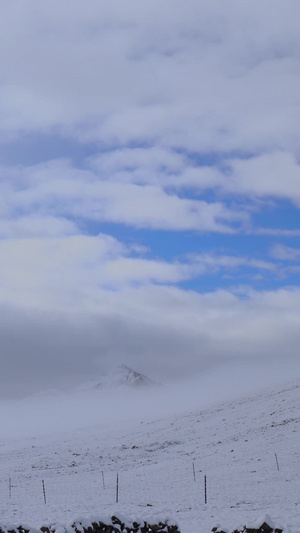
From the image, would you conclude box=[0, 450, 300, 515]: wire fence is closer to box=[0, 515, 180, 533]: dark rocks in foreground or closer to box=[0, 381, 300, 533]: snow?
box=[0, 381, 300, 533]: snow

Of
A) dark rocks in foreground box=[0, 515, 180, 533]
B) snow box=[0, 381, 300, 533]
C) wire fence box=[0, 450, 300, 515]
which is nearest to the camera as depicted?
dark rocks in foreground box=[0, 515, 180, 533]

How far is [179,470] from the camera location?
43.4 meters

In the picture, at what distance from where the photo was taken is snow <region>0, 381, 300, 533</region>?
85.5 feet

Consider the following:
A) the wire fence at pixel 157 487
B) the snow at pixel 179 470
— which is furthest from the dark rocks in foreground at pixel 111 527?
the wire fence at pixel 157 487

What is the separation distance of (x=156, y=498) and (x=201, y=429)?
1454 inches

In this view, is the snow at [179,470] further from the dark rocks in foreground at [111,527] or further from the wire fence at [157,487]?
the dark rocks in foreground at [111,527]

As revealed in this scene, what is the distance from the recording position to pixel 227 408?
79.6 metres

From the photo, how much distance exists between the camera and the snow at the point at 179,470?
2607 cm

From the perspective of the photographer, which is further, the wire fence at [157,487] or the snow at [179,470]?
the wire fence at [157,487]

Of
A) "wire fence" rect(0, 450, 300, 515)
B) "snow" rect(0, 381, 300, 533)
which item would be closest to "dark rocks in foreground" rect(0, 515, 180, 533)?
"snow" rect(0, 381, 300, 533)

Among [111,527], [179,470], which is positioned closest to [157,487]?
[179,470]

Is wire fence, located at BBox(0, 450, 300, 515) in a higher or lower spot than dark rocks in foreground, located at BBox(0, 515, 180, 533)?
lower

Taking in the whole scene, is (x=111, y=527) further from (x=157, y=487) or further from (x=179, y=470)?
(x=179, y=470)

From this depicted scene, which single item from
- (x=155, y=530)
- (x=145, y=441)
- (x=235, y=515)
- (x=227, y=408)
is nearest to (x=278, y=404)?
(x=227, y=408)
